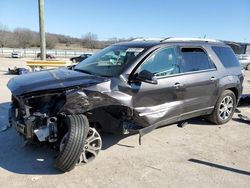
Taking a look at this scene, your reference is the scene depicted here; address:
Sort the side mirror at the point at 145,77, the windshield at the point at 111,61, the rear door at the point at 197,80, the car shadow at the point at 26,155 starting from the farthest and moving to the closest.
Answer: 1. the rear door at the point at 197,80
2. the windshield at the point at 111,61
3. the side mirror at the point at 145,77
4. the car shadow at the point at 26,155

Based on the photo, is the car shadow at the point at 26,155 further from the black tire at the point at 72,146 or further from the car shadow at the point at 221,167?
the car shadow at the point at 221,167

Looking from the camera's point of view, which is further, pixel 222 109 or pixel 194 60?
pixel 222 109

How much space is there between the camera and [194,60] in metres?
5.76

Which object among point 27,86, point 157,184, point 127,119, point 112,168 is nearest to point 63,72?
point 27,86

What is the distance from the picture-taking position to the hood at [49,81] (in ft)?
14.0

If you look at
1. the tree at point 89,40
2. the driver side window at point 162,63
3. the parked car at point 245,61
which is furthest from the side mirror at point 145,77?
the tree at point 89,40

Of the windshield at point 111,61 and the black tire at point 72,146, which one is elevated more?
the windshield at point 111,61

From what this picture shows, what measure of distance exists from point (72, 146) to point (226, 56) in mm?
4192

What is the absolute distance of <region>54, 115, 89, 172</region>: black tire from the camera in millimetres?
3875

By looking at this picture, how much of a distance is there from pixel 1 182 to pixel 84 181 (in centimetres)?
103

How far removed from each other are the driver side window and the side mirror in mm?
199

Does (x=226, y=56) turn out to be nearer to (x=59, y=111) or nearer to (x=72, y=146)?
(x=59, y=111)

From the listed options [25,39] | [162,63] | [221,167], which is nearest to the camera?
[221,167]

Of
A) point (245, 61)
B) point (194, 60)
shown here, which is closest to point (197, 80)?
point (194, 60)
